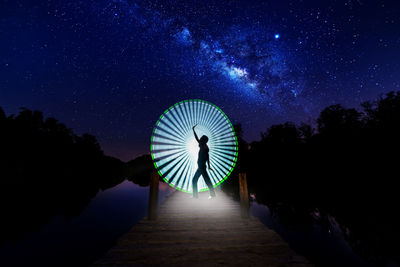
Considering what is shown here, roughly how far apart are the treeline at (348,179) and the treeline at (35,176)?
16588 mm

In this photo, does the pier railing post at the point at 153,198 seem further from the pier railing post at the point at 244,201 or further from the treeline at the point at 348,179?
the treeline at the point at 348,179

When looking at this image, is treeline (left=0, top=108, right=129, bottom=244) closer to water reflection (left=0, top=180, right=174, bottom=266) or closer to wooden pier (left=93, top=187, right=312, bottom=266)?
water reflection (left=0, top=180, right=174, bottom=266)

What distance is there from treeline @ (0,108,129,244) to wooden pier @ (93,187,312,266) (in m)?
10.6

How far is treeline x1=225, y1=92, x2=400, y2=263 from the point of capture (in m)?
8.52

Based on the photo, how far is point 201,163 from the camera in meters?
7.33

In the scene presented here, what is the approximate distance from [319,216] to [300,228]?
2498mm

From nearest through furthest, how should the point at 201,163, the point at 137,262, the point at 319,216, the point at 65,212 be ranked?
the point at 137,262, the point at 201,163, the point at 319,216, the point at 65,212

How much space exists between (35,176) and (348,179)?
4728cm

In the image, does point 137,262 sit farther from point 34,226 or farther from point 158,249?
point 34,226

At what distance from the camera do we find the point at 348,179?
20047 millimetres

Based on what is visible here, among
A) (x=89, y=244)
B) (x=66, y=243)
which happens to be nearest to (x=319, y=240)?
(x=89, y=244)

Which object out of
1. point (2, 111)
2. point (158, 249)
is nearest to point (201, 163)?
point (158, 249)

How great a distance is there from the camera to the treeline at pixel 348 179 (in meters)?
8.52

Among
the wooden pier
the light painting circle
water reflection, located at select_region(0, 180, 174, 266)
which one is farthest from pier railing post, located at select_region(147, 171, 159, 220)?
water reflection, located at select_region(0, 180, 174, 266)
